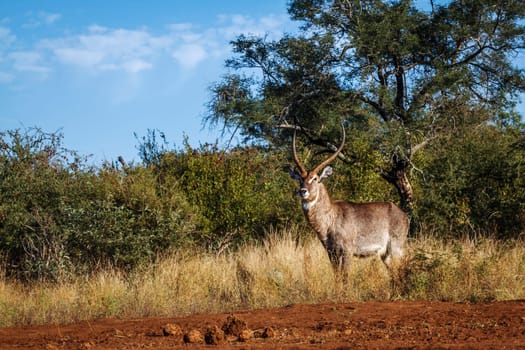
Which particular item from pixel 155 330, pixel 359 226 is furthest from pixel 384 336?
pixel 359 226

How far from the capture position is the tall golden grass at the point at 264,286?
1069cm

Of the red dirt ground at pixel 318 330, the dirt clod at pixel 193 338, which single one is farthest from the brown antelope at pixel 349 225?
the dirt clod at pixel 193 338

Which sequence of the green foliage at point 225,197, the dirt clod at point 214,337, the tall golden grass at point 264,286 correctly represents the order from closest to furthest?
the dirt clod at point 214,337 < the tall golden grass at point 264,286 < the green foliage at point 225,197

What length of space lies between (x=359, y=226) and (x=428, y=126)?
7.12 m

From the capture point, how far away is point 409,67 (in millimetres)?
19891

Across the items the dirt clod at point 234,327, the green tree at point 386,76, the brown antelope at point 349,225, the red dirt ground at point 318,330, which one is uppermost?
the green tree at point 386,76

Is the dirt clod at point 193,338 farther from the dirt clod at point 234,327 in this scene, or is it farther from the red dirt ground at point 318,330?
the dirt clod at point 234,327

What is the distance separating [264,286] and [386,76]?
9.91 m

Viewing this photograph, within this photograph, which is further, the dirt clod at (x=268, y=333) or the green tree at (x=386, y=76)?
A: the green tree at (x=386, y=76)

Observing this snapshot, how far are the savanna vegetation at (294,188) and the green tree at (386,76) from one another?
53mm

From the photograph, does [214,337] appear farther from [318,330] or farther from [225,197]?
[225,197]

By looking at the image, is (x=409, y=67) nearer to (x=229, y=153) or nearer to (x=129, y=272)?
(x=229, y=153)

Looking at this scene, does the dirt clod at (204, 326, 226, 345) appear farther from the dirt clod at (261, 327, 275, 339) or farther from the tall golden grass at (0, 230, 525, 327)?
the tall golden grass at (0, 230, 525, 327)

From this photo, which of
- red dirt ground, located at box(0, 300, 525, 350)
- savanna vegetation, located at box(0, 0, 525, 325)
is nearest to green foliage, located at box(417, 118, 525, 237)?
savanna vegetation, located at box(0, 0, 525, 325)
